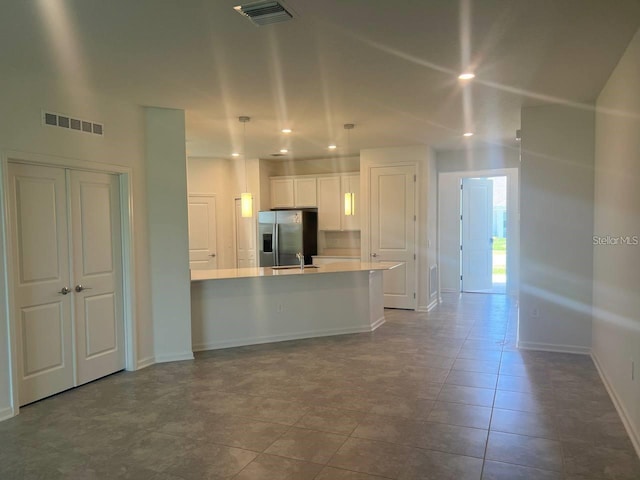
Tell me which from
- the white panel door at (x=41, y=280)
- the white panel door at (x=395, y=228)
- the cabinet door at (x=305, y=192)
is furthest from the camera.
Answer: the cabinet door at (x=305, y=192)

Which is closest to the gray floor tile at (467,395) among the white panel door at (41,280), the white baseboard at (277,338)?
the white baseboard at (277,338)

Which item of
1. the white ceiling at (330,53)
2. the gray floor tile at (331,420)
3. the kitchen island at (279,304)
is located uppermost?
the white ceiling at (330,53)

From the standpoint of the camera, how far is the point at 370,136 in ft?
20.4

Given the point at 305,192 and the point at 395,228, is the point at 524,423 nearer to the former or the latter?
the point at 395,228

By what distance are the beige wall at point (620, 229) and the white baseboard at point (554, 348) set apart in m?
0.29

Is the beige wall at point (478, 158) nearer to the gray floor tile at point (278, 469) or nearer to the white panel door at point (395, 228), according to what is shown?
the white panel door at point (395, 228)

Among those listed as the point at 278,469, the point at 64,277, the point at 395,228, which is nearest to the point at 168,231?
the point at 64,277

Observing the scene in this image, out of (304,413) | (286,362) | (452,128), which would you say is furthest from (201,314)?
(452,128)

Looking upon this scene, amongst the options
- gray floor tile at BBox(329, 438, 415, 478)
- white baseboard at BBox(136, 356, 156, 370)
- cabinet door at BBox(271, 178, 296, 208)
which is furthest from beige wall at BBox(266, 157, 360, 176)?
gray floor tile at BBox(329, 438, 415, 478)

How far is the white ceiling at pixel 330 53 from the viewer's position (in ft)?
8.41

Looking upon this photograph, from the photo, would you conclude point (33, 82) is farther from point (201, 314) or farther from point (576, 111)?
point (576, 111)

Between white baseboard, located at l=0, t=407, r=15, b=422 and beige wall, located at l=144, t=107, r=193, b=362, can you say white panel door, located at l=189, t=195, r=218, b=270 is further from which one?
white baseboard, located at l=0, t=407, r=15, b=422

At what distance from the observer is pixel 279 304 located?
540 cm

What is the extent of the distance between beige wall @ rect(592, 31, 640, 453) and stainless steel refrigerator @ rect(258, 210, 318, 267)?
451 cm
